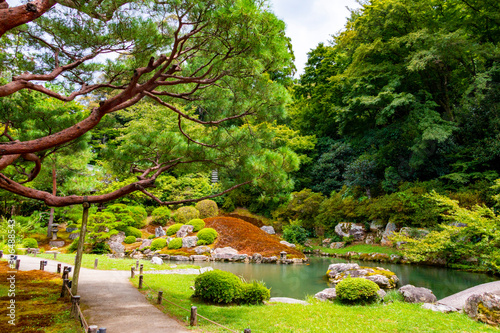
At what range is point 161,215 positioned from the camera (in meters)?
19.1

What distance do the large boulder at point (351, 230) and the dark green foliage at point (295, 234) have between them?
2.25m

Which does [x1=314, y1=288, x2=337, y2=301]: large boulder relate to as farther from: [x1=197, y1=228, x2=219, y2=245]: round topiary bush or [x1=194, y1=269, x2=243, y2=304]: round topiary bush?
[x1=197, y1=228, x2=219, y2=245]: round topiary bush

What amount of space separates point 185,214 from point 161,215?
1.73 meters

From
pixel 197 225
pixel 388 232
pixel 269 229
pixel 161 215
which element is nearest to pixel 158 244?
Result: pixel 197 225

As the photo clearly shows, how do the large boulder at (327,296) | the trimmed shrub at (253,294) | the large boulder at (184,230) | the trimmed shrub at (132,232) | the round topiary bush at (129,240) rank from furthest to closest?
the trimmed shrub at (132,232)
the round topiary bush at (129,240)
the large boulder at (184,230)
the large boulder at (327,296)
the trimmed shrub at (253,294)

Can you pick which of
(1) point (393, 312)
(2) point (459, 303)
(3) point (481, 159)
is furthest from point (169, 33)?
(3) point (481, 159)

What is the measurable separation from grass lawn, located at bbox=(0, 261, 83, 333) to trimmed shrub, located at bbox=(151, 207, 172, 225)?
11843 mm

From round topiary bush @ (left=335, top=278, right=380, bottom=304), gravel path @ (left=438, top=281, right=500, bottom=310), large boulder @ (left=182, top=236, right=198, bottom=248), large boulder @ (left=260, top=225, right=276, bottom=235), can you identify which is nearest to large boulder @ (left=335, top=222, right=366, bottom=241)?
large boulder @ (left=260, top=225, right=276, bottom=235)

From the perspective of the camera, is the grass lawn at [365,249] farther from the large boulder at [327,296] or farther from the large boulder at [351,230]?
the large boulder at [327,296]

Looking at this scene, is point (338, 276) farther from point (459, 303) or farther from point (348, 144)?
point (348, 144)

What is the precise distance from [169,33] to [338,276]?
8558 millimetres

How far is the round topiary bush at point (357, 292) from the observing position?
6.40 meters

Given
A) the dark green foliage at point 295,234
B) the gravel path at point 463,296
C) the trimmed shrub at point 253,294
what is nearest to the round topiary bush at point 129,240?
the dark green foliage at point 295,234

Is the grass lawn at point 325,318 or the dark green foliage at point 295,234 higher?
the dark green foliage at point 295,234
